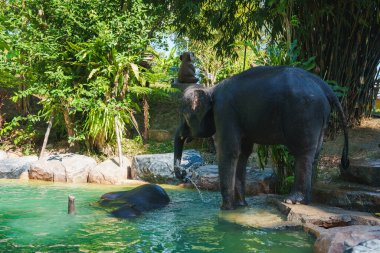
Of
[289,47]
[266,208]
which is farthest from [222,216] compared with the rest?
[289,47]

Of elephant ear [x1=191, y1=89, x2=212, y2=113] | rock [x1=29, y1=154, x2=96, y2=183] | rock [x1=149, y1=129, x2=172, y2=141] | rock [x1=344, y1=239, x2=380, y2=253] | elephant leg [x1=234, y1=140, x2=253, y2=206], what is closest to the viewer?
rock [x1=344, y1=239, x2=380, y2=253]

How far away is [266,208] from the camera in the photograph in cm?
540

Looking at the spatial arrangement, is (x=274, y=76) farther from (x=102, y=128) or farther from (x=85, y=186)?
(x=102, y=128)

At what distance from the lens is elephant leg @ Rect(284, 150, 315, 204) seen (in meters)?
4.89

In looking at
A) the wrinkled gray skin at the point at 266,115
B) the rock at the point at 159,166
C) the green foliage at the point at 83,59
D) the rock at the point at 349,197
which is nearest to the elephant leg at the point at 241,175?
the wrinkled gray skin at the point at 266,115

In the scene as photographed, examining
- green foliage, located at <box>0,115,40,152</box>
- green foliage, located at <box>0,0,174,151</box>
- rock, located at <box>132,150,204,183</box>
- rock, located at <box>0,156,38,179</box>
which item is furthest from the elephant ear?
green foliage, located at <box>0,115,40,152</box>

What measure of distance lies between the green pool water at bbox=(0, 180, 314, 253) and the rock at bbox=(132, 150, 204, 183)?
2959 millimetres

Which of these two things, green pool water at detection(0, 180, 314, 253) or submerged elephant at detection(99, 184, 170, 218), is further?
submerged elephant at detection(99, 184, 170, 218)

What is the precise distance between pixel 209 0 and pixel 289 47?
193 inches

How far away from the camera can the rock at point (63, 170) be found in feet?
31.2

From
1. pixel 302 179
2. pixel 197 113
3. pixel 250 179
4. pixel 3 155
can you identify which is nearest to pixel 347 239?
pixel 302 179

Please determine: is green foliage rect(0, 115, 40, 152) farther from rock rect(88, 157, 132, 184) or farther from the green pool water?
the green pool water

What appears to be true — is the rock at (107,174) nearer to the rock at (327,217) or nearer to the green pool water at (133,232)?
the green pool water at (133,232)

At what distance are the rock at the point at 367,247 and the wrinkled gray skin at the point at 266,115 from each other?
208 centimetres
